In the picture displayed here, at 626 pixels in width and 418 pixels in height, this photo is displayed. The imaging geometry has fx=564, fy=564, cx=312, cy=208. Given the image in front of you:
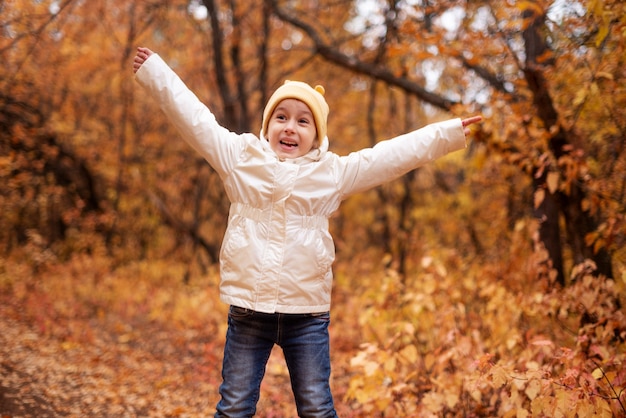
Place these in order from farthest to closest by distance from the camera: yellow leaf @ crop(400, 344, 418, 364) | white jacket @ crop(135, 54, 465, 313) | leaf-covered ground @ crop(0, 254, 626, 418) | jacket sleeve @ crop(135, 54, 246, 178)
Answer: yellow leaf @ crop(400, 344, 418, 364), leaf-covered ground @ crop(0, 254, 626, 418), jacket sleeve @ crop(135, 54, 246, 178), white jacket @ crop(135, 54, 465, 313)

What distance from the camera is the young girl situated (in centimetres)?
246

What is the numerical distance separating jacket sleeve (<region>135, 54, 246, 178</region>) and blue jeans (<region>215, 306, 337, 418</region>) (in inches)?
27.8

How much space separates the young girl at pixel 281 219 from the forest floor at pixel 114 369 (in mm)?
1420

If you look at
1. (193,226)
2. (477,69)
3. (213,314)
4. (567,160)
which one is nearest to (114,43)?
(193,226)

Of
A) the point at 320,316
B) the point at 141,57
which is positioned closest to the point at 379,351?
the point at 320,316

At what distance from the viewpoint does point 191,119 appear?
8.48ft

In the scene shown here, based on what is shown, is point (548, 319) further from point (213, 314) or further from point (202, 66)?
point (202, 66)

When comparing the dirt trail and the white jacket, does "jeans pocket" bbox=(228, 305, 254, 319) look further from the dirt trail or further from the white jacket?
the dirt trail

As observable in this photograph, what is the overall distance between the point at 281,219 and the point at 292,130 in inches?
17.2

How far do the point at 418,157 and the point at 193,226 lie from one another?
21.3 feet

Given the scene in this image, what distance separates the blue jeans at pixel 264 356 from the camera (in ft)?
8.14

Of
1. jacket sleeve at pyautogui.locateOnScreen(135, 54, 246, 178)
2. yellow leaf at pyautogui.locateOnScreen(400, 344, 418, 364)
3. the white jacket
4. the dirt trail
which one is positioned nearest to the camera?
the white jacket

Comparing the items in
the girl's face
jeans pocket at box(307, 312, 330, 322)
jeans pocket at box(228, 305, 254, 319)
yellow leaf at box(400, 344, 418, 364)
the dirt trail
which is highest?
the girl's face

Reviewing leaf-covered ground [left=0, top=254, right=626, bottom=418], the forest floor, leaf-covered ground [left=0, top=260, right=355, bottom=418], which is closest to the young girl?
leaf-covered ground [left=0, top=254, right=626, bottom=418]
